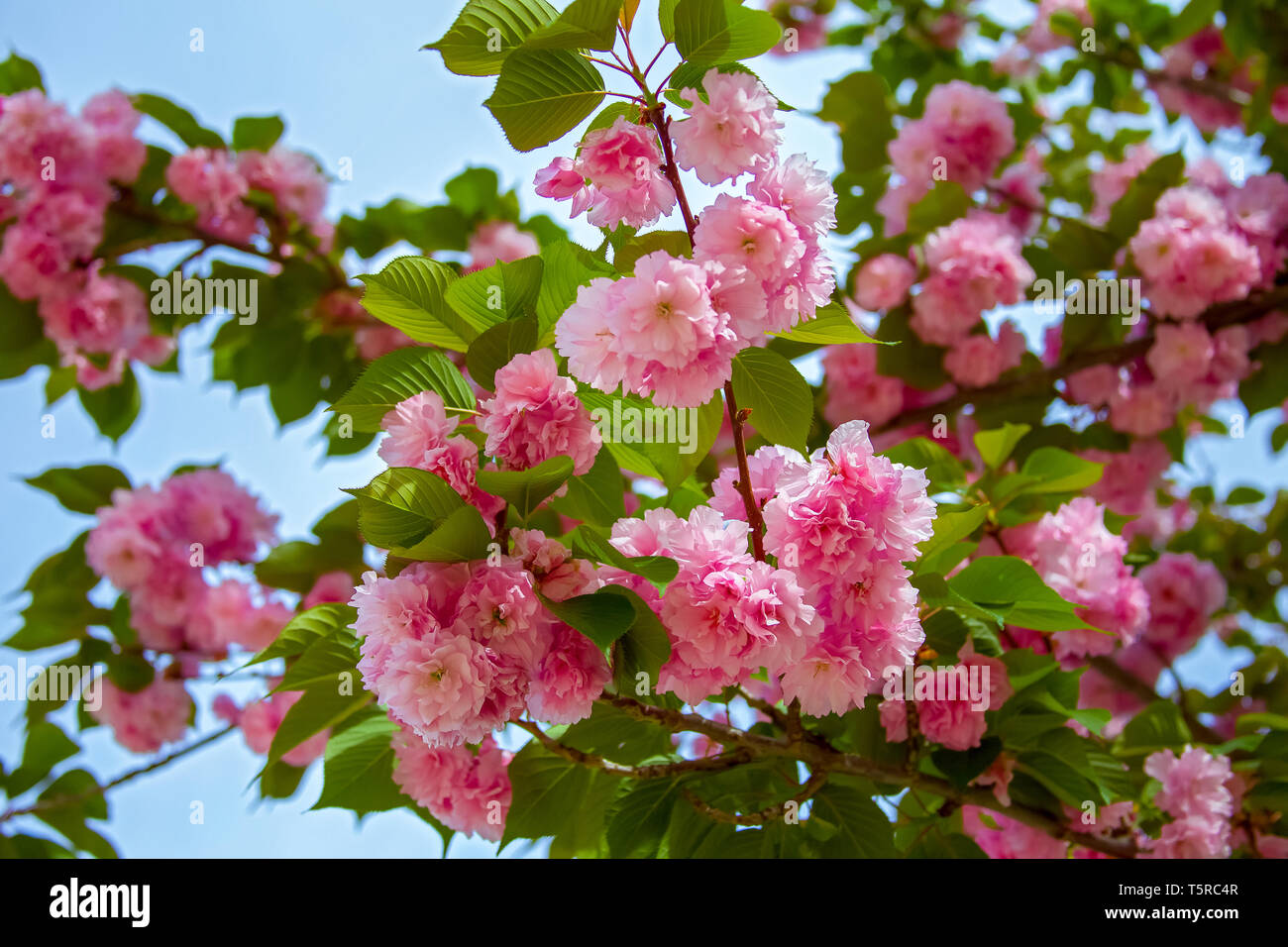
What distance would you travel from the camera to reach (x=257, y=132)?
246cm

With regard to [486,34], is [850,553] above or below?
below

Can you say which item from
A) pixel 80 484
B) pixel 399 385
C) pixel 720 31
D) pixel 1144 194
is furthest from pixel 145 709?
pixel 1144 194

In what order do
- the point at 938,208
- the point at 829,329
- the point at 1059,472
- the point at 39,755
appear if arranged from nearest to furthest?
the point at 829,329 → the point at 1059,472 → the point at 938,208 → the point at 39,755

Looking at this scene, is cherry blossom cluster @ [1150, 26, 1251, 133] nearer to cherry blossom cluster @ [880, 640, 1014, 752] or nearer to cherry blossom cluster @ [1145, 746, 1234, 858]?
cherry blossom cluster @ [1145, 746, 1234, 858]

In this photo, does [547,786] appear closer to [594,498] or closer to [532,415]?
[594,498]

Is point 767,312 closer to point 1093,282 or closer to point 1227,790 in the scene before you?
point 1227,790

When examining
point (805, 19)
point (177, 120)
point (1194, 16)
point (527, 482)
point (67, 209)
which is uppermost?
point (805, 19)

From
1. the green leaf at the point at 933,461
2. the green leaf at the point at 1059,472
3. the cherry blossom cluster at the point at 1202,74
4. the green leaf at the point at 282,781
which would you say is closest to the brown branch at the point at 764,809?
the green leaf at the point at 933,461

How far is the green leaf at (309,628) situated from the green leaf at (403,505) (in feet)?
0.72

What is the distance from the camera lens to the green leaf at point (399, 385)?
0.93 meters

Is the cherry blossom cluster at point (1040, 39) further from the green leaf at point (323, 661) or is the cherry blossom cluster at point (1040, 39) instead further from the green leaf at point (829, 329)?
the green leaf at point (323, 661)

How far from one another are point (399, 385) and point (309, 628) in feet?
1.05

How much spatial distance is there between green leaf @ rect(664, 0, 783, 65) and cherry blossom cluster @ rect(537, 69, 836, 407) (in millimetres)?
39
